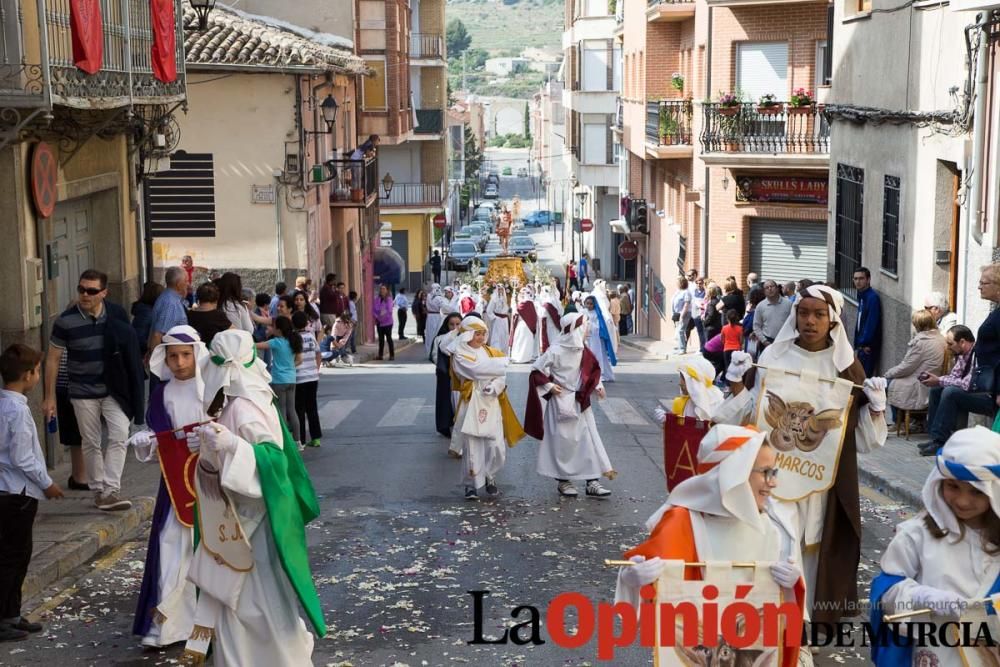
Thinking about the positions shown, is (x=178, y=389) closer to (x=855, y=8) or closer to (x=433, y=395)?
(x=433, y=395)

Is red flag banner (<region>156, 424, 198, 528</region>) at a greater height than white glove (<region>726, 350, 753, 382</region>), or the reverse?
white glove (<region>726, 350, 753, 382</region>)

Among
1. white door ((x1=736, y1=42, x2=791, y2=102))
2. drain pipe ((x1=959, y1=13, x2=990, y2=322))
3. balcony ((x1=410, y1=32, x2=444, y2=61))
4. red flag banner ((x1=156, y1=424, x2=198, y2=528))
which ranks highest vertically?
balcony ((x1=410, y1=32, x2=444, y2=61))

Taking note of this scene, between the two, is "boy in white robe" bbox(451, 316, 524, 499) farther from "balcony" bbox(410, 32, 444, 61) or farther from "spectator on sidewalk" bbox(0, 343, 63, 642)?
"balcony" bbox(410, 32, 444, 61)

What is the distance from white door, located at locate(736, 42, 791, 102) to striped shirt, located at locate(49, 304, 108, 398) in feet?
74.3

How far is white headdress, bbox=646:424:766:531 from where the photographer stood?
5.44 m

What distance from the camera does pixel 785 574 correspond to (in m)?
5.60

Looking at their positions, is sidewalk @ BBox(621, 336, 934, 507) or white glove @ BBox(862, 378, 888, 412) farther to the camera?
sidewalk @ BBox(621, 336, 934, 507)

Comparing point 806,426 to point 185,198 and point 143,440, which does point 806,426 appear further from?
point 185,198

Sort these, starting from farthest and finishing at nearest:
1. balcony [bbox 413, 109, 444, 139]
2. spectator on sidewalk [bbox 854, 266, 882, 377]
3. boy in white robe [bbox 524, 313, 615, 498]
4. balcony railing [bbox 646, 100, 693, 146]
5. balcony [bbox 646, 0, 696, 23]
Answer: balcony [bbox 413, 109, 444, 139] < balcony [bbox 646, 0, 696, 23] < balcony railing [bbox 646, 100, 693, 146] < spectator on sidewalk [bbox 854, 266, 882, 377] < boy in white robe [bbox 524, 313, 615, 498]

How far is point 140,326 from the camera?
14.2 metres

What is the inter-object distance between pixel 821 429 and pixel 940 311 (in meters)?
7.75

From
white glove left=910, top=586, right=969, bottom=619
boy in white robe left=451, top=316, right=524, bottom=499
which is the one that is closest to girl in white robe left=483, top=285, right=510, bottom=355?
boy in white robe left=451, top=316, right=524, bottom=499

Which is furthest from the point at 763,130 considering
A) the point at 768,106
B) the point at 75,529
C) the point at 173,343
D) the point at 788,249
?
the point at 173,343

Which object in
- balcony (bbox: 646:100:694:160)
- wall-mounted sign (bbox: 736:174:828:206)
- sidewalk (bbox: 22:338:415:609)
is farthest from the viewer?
balcony (bbox: 646:100:694:160)
